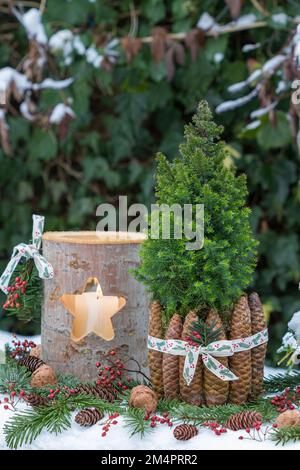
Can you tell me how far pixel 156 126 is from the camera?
2.19 metres

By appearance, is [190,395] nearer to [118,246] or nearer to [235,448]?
[235,448]

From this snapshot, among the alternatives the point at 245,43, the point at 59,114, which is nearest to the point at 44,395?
the point at 59,114

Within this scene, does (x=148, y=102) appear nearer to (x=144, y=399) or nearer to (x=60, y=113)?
(x=60, y=113)

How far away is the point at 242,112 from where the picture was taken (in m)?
2.07

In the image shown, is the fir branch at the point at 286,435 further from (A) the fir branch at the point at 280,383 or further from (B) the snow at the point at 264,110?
(B) the snow at the point at 264,110

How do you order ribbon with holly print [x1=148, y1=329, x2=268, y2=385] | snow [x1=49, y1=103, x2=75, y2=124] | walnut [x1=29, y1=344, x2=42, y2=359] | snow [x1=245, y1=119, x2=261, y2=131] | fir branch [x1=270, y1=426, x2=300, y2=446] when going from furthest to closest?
snow [x1=49, y1=103, x2=75, y2=124]
snow [x1=245, y1=119, x2=261, y2=131]
walnut [x1=29, y1=344, x2=42, y2=359]
ribbon with holly print [x1=148, y1=329, x2=268, y2=385]
fir branch [x1=270, y1=426, x2=300, y2=446]

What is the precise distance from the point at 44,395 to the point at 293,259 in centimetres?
124

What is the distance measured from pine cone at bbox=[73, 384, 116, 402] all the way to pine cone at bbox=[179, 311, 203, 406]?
11 cm

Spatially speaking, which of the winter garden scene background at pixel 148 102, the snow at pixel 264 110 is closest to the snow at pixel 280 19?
the winter garden scene background at pixel 148 102

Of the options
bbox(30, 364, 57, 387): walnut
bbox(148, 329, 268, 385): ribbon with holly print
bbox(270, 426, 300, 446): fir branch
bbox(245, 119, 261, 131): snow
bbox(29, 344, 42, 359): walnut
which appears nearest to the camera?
bbox(270, 426, 300, 446): fir branch

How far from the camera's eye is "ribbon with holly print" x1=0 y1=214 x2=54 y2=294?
41.9 inches

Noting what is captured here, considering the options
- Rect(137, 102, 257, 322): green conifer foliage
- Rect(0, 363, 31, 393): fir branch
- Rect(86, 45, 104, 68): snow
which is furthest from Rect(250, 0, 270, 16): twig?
Rect(0, 363, 31, 393): fir branch

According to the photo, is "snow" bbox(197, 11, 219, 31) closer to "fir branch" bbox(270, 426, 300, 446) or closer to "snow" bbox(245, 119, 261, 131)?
"snow" bbox(245, 119, 261, 131)

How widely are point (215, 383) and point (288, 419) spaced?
0.41 ft
